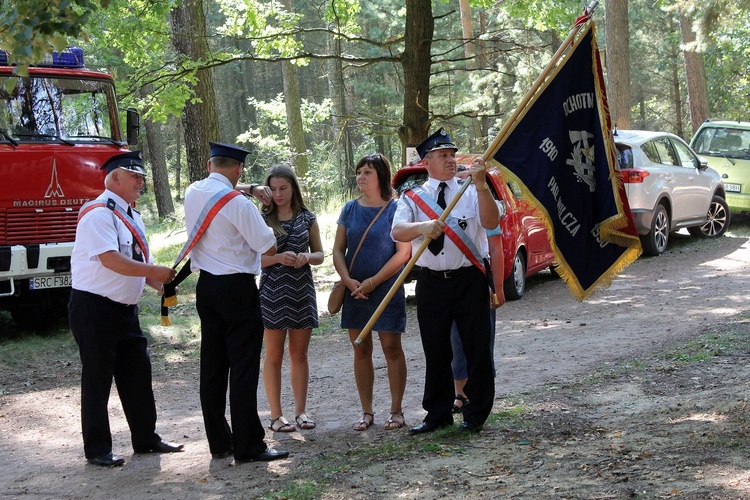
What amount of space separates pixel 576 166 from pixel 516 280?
656cm

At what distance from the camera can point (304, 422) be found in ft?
23.0

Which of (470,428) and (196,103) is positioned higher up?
(196,103)

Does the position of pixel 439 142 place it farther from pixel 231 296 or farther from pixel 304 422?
pixel 304 422

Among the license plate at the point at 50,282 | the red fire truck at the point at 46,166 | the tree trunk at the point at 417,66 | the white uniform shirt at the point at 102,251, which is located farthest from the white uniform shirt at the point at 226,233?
the tree trunk at the point at 417,66

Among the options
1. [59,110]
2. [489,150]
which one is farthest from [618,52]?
[489,150]

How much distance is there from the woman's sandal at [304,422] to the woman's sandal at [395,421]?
63 cm

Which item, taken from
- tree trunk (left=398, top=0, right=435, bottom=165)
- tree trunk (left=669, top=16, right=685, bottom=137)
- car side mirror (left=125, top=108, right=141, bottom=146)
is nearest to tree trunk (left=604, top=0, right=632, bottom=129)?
tree trunk (left=398, top=0, right=435, bottom=165)

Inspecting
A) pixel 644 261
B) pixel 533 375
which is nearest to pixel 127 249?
pixel 533 375

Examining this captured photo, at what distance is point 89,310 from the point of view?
19.7 feet

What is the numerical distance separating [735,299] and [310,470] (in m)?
7.84

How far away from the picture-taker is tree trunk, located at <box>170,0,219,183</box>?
605 inches

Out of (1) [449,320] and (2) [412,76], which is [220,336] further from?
(2) [412,76]

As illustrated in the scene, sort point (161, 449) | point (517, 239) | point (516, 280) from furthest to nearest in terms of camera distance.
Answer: point (516, 280), point (517, 239), point (161, 449)

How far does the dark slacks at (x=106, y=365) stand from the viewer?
6023 mm
